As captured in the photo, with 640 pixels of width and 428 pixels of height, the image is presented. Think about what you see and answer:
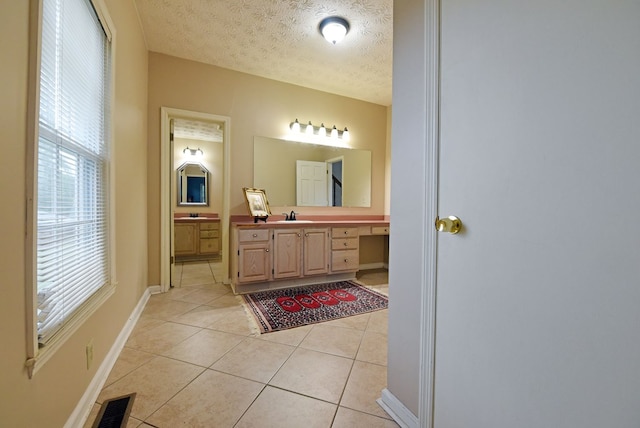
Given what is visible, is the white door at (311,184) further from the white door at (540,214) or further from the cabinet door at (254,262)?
the white door at (540,214)

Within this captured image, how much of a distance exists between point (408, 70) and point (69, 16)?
5.10 ft

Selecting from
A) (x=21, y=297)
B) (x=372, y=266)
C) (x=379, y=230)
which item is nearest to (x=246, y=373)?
(x=21, y=297)

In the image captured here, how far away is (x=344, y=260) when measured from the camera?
341 cm

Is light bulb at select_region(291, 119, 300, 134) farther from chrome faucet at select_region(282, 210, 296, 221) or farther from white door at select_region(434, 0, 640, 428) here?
white door at select_region(434, 0, 640, 428)

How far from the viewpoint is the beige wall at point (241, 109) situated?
2.87m

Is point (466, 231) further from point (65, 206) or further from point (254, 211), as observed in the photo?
point (254, 211)

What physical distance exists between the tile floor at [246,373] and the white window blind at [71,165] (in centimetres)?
60

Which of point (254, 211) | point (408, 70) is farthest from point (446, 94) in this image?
point (254, 211)

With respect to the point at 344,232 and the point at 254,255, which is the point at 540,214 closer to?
the point at 254,255

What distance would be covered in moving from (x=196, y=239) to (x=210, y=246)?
0.95 feet

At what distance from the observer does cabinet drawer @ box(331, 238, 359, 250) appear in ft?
11.0

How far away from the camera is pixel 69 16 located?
112 centimetres

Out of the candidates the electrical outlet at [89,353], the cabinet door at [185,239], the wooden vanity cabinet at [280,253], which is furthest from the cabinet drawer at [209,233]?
the electrical outlet at [89,353]

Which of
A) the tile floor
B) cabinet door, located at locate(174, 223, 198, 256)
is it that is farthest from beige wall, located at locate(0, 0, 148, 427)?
cabinet door, located at locate(174, 223, 198, 256)
